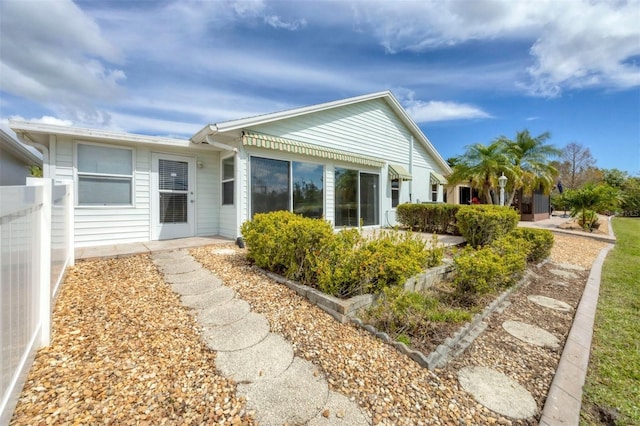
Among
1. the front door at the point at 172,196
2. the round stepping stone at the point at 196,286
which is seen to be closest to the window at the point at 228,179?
the front door at the point at 172,196

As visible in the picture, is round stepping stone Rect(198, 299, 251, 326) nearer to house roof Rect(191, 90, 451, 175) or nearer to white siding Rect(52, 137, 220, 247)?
house roof Rect(191, 90, 451, 175)

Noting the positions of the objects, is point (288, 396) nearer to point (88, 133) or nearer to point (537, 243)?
point (537, 243)

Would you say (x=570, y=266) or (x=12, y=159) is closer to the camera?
(x=570, y=266)

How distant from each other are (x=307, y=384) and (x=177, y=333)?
1499mm

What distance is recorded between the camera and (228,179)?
7.53 m

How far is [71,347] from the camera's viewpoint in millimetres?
2289

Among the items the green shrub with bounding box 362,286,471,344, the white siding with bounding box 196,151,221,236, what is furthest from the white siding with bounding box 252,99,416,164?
the green shrub with bounding box 362,286,471,344

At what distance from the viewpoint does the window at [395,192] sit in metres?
11.8

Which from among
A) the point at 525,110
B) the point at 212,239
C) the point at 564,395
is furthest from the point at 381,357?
the point at 525,110

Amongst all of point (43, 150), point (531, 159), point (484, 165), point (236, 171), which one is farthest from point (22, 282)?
point (531, 159)

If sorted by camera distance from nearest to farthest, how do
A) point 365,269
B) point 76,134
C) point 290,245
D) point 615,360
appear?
point 615,360, point 365,269, point 290,245, point 76,134

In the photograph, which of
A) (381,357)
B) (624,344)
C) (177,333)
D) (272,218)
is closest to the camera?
(381,357)

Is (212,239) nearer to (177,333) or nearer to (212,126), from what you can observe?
(212,126)

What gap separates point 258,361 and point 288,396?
0.47 m
